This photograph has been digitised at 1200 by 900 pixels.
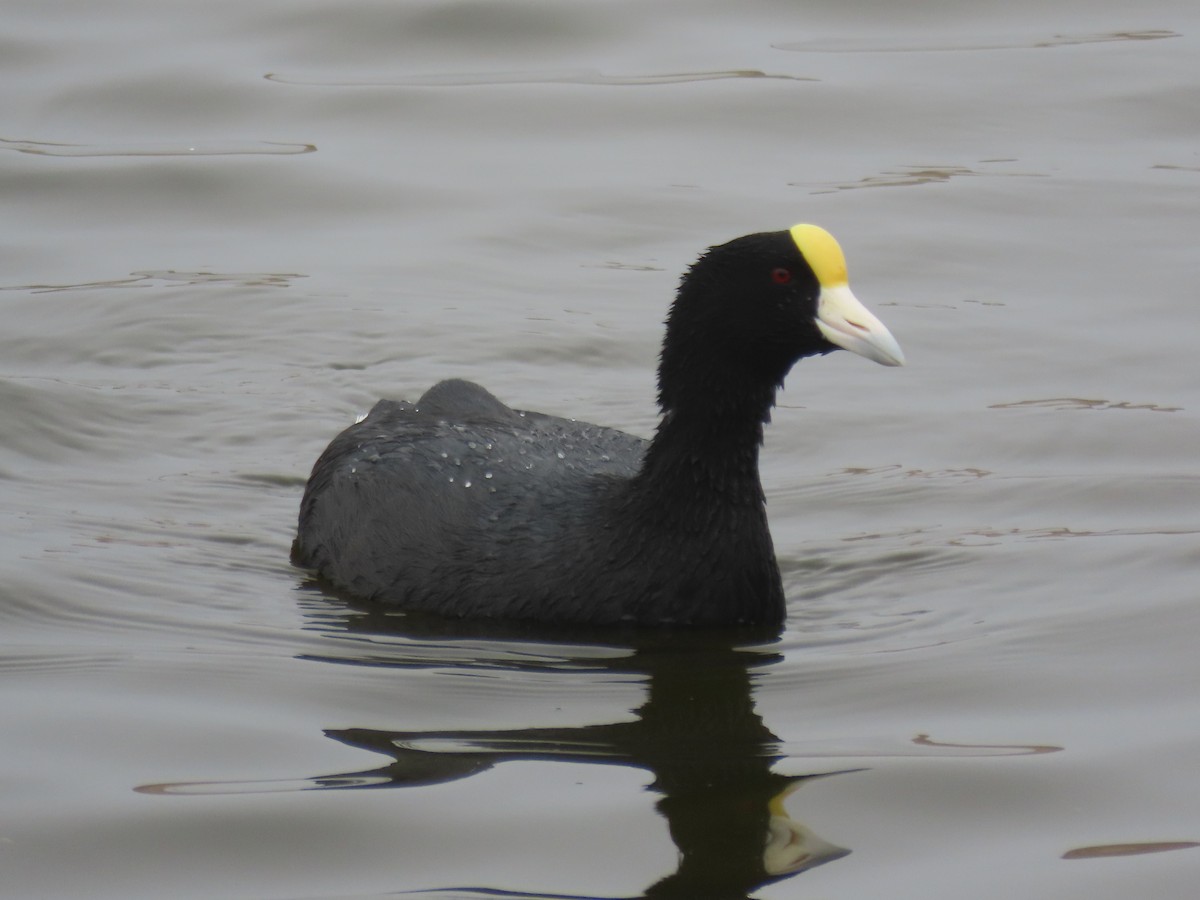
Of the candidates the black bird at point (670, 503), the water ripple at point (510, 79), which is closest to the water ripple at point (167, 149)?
the water ripple at point (510, 79)

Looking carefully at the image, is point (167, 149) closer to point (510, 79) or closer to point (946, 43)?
point (510, 79)

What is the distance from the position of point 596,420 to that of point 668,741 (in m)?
3.46

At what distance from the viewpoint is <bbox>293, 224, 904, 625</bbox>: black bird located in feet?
18.4

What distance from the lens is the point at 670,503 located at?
19.1 ft

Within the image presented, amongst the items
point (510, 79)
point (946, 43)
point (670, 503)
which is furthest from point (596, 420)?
point (946, 43)

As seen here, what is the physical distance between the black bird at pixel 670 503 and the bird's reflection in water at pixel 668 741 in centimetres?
10

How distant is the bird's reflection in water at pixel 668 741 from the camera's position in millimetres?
4184

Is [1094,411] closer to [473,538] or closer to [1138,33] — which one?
[473,538]

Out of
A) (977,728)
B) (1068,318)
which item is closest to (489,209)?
(1068,318)

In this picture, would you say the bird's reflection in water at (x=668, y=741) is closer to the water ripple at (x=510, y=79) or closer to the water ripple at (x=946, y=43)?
the water ripple at (x=510, y=79)

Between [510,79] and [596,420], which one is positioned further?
[510,79]

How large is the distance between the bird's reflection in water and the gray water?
0.6 inches

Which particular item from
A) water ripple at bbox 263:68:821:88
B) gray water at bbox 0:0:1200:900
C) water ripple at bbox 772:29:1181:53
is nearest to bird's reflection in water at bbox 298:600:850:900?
gray water at bbox 0:0:1200:900

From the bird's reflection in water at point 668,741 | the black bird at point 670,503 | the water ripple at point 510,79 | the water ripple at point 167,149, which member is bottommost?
the bird's reflection in water at point 668,741
